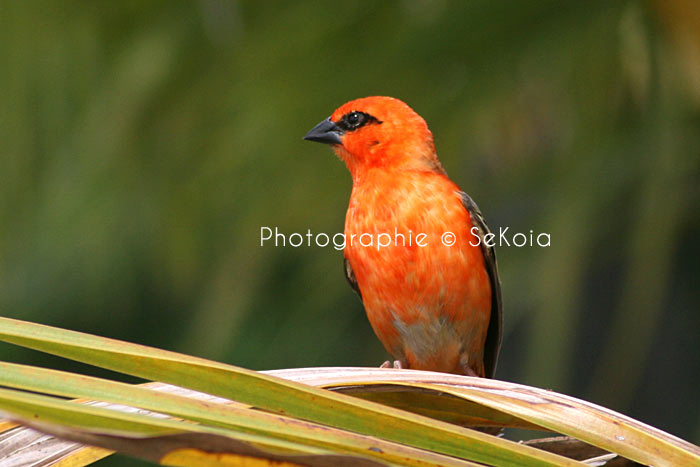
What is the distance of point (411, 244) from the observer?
2746 millimetres

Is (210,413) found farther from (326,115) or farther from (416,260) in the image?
(326,115)

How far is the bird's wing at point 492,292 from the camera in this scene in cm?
289

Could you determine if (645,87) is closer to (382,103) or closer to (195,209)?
(382,103)

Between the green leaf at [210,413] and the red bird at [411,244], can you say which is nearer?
the green leaf at [210,413]

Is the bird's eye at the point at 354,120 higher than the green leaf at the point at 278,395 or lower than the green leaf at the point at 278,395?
higher

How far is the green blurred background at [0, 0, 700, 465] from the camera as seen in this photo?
2666 mm

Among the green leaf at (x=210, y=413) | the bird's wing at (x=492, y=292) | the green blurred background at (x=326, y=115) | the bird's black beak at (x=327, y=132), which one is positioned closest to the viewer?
the green leaf at (x=210, y=413)

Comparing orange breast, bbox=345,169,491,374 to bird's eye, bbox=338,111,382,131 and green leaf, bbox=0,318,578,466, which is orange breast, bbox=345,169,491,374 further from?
green leaf, bbox=0,318,578,466

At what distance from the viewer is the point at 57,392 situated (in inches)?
36.4

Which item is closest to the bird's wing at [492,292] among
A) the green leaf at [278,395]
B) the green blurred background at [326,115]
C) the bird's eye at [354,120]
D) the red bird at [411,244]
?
the red bird at [411,244]

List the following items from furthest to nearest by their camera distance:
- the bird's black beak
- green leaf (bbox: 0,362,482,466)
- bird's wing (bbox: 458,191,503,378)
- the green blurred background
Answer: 1. the bird's black beak
2. bird's wing (bbox: 458,191,503,378)
3. the green blurred background
4. green leaf (bbox: 0,362,482,466)

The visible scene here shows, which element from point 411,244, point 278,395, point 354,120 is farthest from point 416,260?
point 278,395

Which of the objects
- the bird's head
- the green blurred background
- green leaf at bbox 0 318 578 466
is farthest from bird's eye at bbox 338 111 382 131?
green leaf at bbox 0 318 578 466

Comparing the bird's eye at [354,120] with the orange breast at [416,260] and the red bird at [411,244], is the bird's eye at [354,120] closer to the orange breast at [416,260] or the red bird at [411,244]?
the red bird at [411,244]
